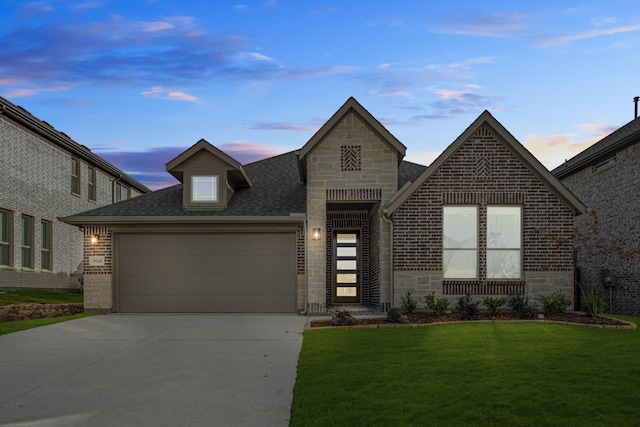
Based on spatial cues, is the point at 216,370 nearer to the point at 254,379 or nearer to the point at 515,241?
the point at 254,379

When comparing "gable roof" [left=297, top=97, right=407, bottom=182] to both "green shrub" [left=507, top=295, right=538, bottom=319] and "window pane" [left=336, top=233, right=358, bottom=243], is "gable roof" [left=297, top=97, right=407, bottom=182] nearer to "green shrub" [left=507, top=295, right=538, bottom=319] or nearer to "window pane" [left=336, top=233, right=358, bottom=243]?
"window pane" [left=336, top=233, right=358, bottom=243]

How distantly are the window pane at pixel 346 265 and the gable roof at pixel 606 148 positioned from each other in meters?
9.98

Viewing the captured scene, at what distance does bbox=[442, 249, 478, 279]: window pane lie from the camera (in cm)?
1742

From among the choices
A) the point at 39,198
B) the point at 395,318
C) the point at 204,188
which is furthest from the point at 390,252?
the point at 39,198

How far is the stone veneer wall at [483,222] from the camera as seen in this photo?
17.3 m

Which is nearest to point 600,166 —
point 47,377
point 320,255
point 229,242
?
point 320,255

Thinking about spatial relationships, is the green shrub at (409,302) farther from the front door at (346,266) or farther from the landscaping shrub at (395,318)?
the front door at (346,266)

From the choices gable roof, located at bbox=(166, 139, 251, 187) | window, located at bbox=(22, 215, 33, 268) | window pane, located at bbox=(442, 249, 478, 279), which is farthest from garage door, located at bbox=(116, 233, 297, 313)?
window, located at bbox=(22, 215, 33, 268)

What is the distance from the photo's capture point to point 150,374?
392 inches

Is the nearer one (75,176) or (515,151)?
(515,151)

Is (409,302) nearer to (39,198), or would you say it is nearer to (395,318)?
(395,318)

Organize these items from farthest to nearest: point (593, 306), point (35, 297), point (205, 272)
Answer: point (35, 297) < point (205, 272) < point (593, 306)

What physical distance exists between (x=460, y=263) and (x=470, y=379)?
348 inches

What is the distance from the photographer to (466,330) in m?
13.5
